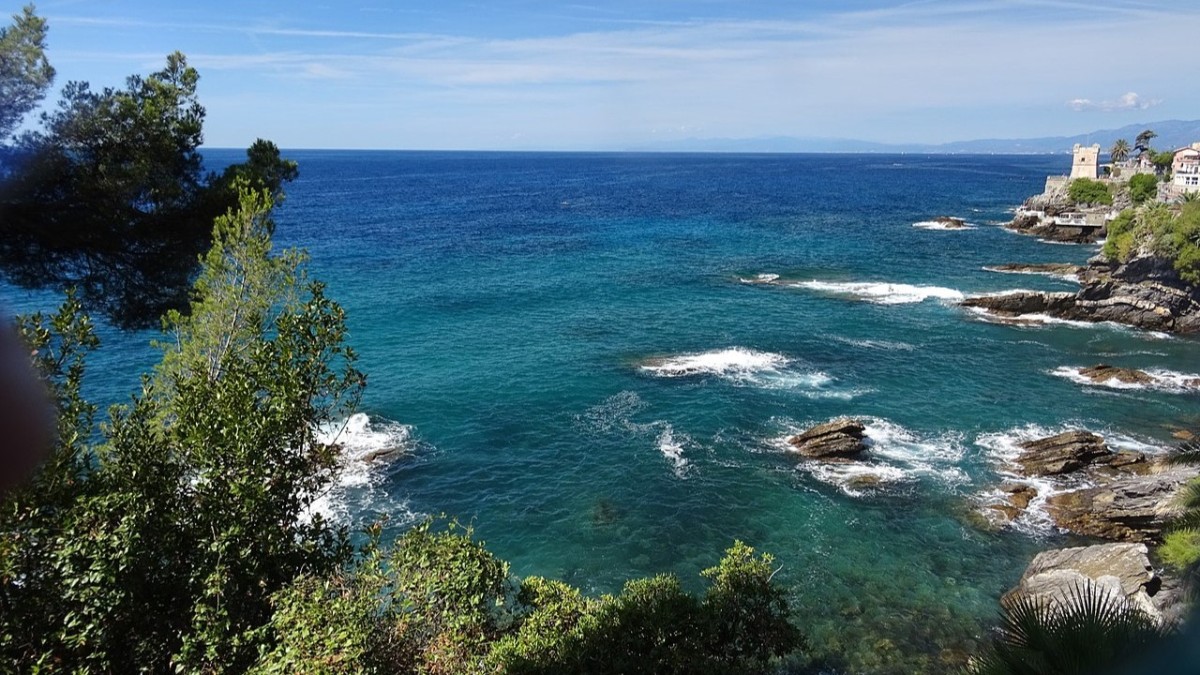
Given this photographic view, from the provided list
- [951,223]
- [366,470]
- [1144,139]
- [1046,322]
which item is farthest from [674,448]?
[1144,139]

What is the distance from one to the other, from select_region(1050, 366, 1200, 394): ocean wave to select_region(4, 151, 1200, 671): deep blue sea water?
88 centimetres

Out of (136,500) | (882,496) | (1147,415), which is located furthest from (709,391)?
(136,500)

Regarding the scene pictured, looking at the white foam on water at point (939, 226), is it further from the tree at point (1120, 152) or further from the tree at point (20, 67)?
the tree at point (20, 67)

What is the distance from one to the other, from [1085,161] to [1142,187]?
3560 centimetres

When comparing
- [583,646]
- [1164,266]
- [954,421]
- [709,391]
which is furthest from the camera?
[1164,266]

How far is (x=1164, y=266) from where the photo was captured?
52.8 meters

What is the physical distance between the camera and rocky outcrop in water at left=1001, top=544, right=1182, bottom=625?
21406mm

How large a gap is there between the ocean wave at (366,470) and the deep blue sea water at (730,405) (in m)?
0.17

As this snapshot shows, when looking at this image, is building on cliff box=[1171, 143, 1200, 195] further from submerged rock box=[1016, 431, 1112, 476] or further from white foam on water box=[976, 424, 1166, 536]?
submerged rock box=[1016, 431, 1112, 476]

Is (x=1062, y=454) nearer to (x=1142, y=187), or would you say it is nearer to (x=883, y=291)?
(x=883, y=291)

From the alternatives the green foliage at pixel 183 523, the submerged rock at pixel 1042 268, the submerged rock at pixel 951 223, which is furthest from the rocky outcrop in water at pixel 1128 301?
the green foliage at pixel 183 523

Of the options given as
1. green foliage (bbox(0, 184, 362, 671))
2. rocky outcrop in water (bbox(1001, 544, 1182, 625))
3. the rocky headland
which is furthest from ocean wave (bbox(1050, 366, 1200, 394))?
green foliage (bbox(0, 184, 362, 671))

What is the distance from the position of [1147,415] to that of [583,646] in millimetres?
36545

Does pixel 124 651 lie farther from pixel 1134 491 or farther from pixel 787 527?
pixel 1134 491
